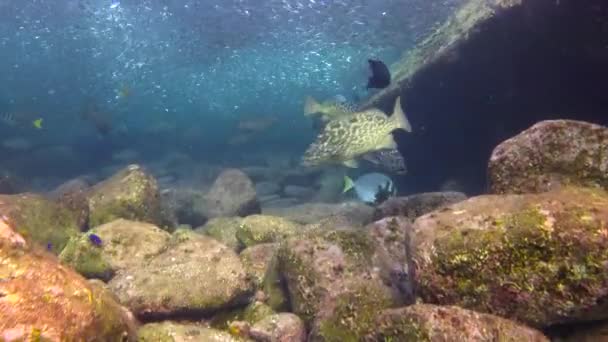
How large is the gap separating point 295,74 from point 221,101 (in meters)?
24.1

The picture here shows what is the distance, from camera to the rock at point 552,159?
413cm

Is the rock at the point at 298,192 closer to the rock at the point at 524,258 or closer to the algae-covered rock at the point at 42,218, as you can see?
A: the algae-covered rock at the point at 42,218

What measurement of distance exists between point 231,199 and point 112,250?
5930 millimetres

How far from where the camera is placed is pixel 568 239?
3271mm

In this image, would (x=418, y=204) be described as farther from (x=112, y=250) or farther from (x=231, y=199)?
(x=231, y=199)

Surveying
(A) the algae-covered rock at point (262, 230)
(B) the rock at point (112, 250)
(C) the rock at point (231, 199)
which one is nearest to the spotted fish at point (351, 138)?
(A) the algae-covered rock at point (262, 230)

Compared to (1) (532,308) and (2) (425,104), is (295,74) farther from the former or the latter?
(1) (532,308)

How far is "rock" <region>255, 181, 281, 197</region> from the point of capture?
63.1ft

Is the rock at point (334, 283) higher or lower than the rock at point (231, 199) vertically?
→ higher

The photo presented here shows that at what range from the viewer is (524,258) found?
3375mm

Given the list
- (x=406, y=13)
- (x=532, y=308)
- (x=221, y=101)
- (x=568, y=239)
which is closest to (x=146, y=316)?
(x=532, y=308)

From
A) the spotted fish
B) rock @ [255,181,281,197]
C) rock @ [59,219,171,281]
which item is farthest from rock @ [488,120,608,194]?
rock @ [255,181,281,197]

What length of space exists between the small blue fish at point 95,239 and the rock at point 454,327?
15.0ft

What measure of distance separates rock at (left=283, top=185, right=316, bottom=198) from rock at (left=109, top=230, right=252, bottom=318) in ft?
41.5
